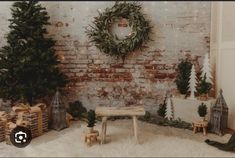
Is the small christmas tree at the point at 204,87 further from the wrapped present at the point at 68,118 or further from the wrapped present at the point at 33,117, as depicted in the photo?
the wrapped present at the point at 33,117

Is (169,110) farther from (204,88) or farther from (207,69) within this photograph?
(207,69)

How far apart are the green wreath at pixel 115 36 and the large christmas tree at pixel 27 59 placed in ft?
2.72

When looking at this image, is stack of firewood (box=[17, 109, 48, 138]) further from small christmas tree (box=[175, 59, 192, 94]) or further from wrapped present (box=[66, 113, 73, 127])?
small christmas tree (box=[175, 59, 192, 94])

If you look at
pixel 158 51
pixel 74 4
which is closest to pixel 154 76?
pixel 158 51

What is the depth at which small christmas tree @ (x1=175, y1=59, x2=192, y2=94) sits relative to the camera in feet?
15.2

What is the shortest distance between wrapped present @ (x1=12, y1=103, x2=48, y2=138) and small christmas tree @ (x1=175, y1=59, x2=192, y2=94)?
206 cm

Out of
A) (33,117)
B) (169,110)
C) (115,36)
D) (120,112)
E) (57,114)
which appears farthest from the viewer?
(115,36)

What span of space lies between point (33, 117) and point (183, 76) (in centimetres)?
230

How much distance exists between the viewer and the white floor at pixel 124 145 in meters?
3.36

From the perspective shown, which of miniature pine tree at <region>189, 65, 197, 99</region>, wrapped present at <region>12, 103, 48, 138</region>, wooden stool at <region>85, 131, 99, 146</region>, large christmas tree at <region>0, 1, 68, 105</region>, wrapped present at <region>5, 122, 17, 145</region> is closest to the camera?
wooden stool at <region>85, 131, 99, 146</region>

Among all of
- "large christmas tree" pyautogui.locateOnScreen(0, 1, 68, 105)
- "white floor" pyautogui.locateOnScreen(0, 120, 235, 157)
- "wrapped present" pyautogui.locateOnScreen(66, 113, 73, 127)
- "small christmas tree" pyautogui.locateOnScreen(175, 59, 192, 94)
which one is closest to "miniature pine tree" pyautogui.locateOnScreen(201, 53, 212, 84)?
"small christmas tree" pyautogui.locateOnScreen(175, 59, 192, 94)

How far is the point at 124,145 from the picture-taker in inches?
141

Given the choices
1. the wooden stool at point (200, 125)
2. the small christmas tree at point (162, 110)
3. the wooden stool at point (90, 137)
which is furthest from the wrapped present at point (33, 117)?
the wooden stool at point (200, 125)

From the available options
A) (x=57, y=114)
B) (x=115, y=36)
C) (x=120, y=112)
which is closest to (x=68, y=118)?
Result: (x=57, y=114)
